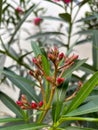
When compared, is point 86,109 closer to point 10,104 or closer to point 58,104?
point 58,104

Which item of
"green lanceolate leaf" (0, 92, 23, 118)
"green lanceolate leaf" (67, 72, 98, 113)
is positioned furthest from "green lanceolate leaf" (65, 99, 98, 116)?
"green lanceolate leaf" (0, 92, 23, 118)

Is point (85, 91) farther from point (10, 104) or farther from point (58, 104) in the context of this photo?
point (10, 104)

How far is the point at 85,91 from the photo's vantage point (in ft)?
1.57

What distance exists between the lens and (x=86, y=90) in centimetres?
48

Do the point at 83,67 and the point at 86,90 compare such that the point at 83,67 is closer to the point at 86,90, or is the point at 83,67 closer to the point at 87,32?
the point at 86,90

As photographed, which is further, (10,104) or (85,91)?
(10,104)

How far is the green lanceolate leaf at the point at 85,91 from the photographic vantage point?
47 centimetres

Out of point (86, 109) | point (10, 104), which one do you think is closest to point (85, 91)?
point (86, 109)

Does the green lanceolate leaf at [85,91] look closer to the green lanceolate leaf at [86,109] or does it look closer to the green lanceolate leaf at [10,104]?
the green lanceolate leaf at [86,109]

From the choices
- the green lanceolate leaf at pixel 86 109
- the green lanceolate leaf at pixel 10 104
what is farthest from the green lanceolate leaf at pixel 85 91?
the green lanceolate leaf at pixel 10 104

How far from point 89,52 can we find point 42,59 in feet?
8.42

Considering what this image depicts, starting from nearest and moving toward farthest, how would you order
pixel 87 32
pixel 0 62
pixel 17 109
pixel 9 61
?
pixel 17 109 → pixel 0 62 → pixel 87 32 → pixel 9 61

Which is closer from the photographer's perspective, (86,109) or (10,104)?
(86,109)

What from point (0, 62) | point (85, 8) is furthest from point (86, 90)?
point (85, 8)
